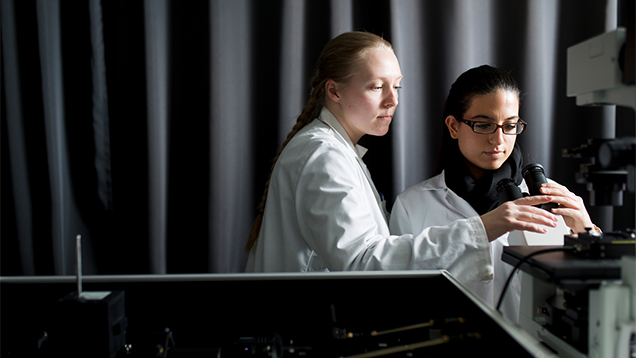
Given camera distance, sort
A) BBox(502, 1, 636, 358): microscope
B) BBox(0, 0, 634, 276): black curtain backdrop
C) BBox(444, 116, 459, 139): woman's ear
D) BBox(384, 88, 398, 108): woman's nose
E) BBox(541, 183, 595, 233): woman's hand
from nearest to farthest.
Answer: BBox(502, 1, 636, 358): microscope → BBox(541, 183, 595, 233): woman's hand → BBox(384, 88, 398, 108): woman's nose → BBox(444, 116, 459, 139): woman's ear → BBox(0, 0, 634, 276): black curtain backdrop

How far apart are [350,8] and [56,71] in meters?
1.23

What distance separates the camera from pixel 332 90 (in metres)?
1.30

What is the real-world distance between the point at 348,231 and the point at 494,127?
65 centimetres

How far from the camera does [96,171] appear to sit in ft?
5.58

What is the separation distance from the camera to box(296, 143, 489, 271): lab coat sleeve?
93 centimetres

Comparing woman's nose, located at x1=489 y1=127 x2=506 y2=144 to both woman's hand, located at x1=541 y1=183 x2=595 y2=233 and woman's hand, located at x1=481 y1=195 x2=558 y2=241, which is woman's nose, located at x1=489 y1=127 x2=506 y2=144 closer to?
woman's hand, located at x1=541 y1=183 x2=595 y2=233

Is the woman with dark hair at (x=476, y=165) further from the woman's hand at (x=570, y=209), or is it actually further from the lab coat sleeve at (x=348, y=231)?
the lab coat sleeve at (x=348, y=231)

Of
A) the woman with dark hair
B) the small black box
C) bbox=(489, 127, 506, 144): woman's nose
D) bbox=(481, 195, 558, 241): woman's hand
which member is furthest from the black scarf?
the small black box

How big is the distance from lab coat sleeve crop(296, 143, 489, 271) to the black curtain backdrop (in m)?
0.73

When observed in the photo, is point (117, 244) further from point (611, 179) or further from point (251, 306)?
point (611, 179)

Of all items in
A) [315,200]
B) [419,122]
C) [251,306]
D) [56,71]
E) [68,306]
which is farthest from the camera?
[419,122]

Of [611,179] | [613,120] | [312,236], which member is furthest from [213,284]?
[613,120]

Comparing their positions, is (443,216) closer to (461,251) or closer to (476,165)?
(476,165)

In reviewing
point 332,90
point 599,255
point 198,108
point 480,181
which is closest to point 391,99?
point 332,90
